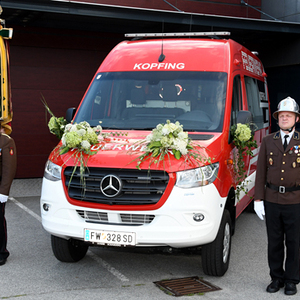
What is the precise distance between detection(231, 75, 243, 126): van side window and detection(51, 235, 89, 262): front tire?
234 cm

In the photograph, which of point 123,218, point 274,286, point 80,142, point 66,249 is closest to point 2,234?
point 66,249

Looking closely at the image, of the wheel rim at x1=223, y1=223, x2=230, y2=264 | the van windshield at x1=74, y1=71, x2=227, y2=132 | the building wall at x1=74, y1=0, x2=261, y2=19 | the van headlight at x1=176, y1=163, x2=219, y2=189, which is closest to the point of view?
the van headlight at x1=176, y1=163, x2=219, y2=189

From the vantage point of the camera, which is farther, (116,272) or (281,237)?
(116,272)

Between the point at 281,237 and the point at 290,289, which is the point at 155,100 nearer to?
the point at 281,237

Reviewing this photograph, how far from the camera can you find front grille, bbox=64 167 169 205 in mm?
4758

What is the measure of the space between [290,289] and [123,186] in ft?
6.43

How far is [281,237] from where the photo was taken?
195 inches

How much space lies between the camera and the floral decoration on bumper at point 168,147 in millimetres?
4829

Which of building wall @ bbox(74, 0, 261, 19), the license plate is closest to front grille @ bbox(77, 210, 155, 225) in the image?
the license plate

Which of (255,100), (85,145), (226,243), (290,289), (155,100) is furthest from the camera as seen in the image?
(255,100)

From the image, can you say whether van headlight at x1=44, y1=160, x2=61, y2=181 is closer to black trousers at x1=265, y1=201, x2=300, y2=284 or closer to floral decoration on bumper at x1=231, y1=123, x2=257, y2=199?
floral decoration on bumper at x1=231, y1=123, x2=257, y2=199

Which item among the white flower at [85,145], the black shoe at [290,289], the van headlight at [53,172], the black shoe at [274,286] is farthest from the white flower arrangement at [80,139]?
the black shoe at [290,289]

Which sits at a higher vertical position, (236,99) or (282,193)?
(236,99)

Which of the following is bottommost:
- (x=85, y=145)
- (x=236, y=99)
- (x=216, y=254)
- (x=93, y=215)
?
(x=216, y=254)
